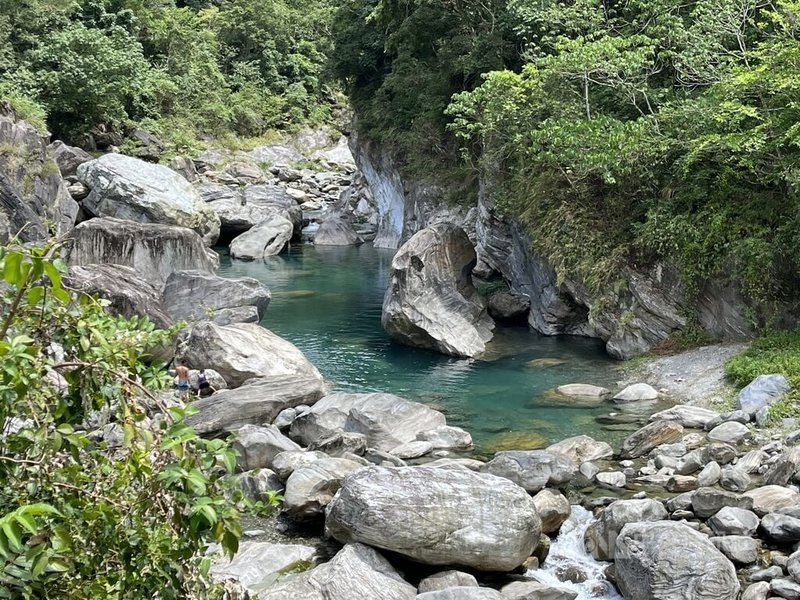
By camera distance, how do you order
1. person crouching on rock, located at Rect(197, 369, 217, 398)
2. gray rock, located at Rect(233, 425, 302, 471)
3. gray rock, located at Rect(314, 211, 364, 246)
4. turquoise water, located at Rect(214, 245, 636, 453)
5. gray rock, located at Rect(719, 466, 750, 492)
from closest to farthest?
gray rock, located at Rect(719, 466, 750, 492), gray rock, located at Rect(233, 425, 302, 471), turquoise water, located at Rect(214, 245, 636, 453), person crouching on rock, located at Rect(197, 369, 217, 398), gray rock, located at Rect(314, 211, 364, 246)

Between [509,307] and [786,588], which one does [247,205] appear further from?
[786,588]

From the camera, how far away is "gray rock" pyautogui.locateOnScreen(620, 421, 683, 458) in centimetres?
1330

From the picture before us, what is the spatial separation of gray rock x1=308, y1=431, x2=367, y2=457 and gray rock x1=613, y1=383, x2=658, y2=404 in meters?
6.07

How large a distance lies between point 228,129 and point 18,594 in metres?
56.5

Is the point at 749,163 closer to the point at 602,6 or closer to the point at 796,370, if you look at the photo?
the point at 796,370

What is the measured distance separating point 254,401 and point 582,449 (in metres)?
6.13

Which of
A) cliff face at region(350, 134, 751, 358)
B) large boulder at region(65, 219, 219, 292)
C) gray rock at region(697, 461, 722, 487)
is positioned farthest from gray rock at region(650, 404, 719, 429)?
large boulder at region(65, 219, 219, 292)

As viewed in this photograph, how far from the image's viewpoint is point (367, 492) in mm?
9711

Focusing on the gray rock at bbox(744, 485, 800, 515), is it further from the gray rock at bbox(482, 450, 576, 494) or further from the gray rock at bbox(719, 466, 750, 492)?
the gray rock at bbox(482, 450, 576, 494)

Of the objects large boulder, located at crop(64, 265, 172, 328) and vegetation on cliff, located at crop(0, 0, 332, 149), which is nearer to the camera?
large boulder, located at crop(64, 265, 172, 328)

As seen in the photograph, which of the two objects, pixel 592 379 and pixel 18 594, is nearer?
pixel 18 594

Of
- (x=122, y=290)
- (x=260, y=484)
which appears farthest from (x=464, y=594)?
(x=122, y=290)

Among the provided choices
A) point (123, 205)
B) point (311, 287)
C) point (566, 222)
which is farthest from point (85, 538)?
point (123, 205)

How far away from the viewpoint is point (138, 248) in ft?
84.5
